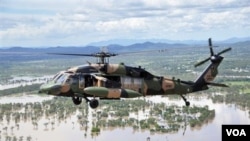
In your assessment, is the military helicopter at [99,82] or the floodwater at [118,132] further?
the floodwater at [118,132]

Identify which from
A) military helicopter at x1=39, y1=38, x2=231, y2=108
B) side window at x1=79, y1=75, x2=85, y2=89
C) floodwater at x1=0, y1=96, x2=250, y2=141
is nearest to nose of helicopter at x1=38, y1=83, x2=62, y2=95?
military helicopter at x1=39, y1=38, x2=231, y2=108

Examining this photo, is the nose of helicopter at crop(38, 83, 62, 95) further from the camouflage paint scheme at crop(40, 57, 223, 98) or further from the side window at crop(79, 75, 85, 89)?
the side window at crop(79, 75, 85, 89)

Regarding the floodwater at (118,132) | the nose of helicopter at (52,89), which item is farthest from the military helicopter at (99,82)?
the floodwater at (118,132)

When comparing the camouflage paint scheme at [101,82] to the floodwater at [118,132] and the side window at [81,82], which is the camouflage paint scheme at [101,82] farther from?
the floodwater at [118,132]

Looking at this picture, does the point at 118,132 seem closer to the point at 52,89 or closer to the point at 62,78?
the point at 62,78

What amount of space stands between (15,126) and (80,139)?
13.7m

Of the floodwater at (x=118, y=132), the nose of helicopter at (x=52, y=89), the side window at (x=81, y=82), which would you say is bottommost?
the floodwater at (x=118, y=132)

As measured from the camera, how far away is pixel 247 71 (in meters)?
140

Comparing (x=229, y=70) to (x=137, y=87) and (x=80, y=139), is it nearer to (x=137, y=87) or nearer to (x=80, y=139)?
(x=80, y=139)

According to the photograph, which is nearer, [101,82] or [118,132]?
[101,82]

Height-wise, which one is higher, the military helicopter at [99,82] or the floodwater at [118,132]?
the military helicopter at [99,82]

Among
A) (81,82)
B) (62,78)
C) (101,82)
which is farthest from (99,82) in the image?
(62,78)

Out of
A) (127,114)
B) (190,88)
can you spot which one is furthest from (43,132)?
(190,88)

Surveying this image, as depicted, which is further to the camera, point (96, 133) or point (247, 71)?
point (247, 71)
